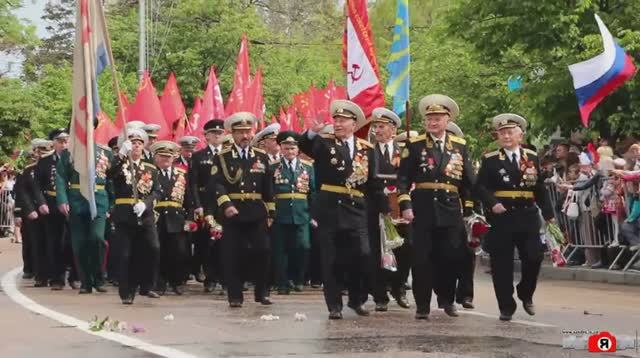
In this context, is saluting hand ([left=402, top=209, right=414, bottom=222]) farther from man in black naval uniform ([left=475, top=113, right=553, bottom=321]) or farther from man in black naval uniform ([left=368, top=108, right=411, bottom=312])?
man in black naval uniform ([left=368, top=108, right=411, bottom=312])

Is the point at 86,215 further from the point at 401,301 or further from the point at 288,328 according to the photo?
the point at 288,328

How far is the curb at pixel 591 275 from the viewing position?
1867 centimetres

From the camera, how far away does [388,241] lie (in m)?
13.9

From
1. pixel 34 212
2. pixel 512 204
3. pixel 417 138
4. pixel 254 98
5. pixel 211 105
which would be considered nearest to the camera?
pixel 512 204

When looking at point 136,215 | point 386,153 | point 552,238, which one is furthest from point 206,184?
point 552,238

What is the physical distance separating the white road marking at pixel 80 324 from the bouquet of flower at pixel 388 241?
2.91 m

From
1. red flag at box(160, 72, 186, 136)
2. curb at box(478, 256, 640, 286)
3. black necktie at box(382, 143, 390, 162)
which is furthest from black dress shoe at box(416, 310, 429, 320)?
red flag at box(160, 72, 186, 136)

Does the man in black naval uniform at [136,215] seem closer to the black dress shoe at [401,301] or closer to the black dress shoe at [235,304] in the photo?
the black dress shoe at [235,304]

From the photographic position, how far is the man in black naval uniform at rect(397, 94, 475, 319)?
1316 cm

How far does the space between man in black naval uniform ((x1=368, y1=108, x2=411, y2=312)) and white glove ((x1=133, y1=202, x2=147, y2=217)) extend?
276 cm

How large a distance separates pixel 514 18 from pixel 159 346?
17.3 meters

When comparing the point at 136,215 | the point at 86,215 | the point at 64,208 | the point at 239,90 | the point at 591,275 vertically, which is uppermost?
the point at 239,90

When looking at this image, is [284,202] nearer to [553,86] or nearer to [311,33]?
[553,86]

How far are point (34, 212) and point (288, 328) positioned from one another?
7.74m
